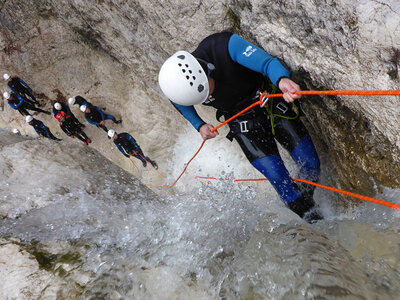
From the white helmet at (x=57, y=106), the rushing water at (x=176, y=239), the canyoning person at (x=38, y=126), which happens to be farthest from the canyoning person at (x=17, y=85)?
the rushing water at (x=176, y=239)

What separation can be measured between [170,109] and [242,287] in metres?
4.88

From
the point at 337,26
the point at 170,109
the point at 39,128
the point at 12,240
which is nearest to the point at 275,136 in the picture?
the point at 337,26

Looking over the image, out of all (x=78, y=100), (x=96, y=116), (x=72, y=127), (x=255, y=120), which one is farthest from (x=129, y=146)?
(x=255, y=120)

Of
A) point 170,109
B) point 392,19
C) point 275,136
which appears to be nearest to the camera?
point 392,19

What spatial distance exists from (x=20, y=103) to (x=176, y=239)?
22.3ft

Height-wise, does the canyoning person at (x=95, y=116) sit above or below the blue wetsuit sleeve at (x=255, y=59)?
below

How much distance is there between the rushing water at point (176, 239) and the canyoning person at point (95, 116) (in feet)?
10.8

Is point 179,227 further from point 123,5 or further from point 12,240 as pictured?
point 123,5

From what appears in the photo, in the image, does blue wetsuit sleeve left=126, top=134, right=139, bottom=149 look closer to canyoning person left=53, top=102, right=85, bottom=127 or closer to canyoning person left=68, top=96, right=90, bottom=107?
canyoning person left=68, top=96, right=90, bottom=107

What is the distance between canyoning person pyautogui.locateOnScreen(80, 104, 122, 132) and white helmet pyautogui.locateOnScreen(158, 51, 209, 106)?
4.25 metres

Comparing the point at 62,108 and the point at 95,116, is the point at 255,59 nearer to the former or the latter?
the point at 95,116

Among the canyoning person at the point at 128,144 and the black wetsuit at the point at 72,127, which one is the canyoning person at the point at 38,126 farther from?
the canyoning person at the point at 128,144

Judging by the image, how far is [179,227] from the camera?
2.54m

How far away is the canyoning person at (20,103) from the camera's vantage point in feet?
22.8
